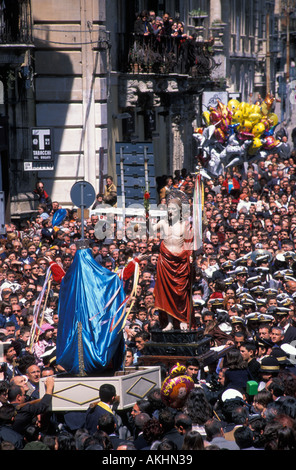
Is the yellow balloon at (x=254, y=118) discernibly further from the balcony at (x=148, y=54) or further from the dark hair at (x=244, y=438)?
the dark hair at (x=244, y=438)

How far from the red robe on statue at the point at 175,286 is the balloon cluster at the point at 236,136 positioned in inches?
622

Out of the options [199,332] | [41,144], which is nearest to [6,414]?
[199,332]

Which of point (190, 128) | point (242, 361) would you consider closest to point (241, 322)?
point (242, 361)

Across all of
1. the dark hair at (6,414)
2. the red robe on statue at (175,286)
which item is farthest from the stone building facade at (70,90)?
the dark hair at (6,414)

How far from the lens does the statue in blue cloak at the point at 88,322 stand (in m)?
11.5

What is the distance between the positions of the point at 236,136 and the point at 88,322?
18.5m

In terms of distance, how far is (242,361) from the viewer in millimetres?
11141

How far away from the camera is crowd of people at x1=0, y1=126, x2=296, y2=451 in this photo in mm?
8609

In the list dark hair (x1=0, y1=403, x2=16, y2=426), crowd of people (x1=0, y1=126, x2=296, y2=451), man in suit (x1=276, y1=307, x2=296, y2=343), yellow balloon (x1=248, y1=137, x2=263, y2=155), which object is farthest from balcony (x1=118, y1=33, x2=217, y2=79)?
dark hair (x1=0, y1=403, x2=16, y2=426)

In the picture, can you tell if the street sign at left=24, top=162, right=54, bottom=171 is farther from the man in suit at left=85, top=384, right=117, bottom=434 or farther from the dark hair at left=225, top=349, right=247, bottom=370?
the man in suit at left=85, top=384, right=117, bottom=434

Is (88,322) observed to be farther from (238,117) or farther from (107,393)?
(238,117)

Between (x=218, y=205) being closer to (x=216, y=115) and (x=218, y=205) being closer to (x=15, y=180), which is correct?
(x=15, y=180)

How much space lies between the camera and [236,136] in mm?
29375
